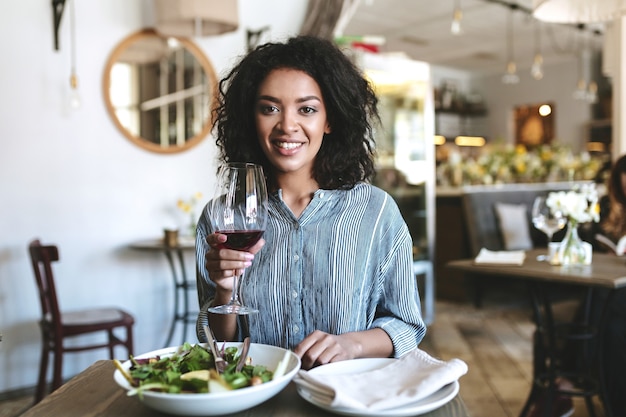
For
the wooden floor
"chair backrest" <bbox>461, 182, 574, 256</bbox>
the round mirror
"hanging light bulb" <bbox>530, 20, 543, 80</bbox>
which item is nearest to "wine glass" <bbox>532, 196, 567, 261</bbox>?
the wooden floor

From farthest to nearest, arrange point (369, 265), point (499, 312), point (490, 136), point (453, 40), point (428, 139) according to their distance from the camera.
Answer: point (490, 136) → point (453, 40) → point (499, 312) → point (428, 139) → point (369, 265)

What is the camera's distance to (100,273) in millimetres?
3824

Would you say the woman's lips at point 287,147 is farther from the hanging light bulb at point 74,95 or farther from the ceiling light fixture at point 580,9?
the hanging light bulb at point 74,95

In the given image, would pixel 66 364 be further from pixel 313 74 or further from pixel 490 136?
pixel 490 136

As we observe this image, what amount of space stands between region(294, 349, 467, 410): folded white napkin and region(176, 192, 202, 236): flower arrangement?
3132 mm

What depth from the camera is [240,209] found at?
1070 mm

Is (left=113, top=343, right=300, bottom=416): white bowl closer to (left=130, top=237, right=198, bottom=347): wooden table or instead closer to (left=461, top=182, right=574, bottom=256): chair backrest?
(left=130, top=237, right=198, bottom=347): wooden table

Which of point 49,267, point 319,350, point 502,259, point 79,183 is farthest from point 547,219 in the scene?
point 79,183

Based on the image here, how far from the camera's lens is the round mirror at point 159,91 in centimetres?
388

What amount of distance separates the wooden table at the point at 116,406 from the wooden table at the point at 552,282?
73.5 inches

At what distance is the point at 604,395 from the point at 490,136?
9464 mm

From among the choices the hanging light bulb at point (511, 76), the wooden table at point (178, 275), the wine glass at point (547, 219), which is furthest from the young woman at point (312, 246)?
the hanging light bulb at point (511, 76)

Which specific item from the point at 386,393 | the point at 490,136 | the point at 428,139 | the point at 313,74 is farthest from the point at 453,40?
the point at 386,393

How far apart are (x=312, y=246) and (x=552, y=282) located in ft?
5.71
